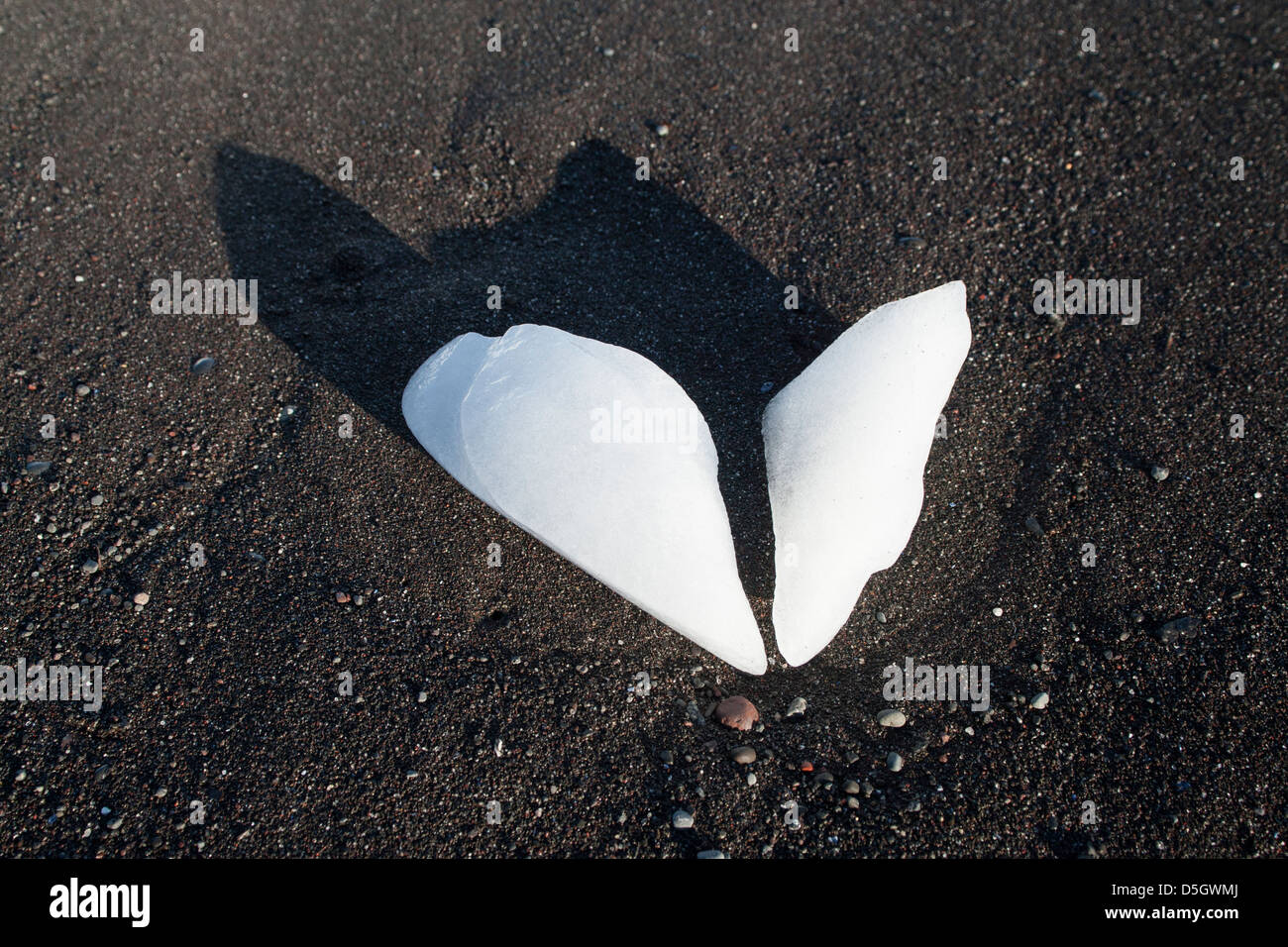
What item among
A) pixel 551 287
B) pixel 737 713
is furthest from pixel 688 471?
pixel 551 287

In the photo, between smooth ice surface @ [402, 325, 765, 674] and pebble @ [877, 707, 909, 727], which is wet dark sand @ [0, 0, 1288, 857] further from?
smooth ice surface @ [402, 325, 765, 674]

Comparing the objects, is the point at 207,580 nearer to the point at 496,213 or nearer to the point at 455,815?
the point at 455,815

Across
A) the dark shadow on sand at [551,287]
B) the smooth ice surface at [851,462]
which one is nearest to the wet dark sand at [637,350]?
the dark shadow on sand at [551,287]

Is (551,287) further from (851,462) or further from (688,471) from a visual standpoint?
(851,462)

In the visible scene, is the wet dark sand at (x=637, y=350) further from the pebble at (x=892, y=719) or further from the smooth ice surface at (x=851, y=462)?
the smooth ice surface at (x=851, y=462)
